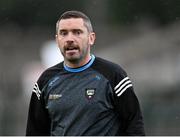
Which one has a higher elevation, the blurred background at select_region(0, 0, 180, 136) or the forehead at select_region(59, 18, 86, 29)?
the forehead at select_region(59, 18, 86, 29)

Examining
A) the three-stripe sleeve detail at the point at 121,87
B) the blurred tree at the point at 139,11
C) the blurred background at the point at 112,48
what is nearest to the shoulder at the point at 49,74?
the three-stripe sleeve detail at the point at 121,87

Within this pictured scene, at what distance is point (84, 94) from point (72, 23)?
0.57 meters

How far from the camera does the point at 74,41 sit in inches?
309

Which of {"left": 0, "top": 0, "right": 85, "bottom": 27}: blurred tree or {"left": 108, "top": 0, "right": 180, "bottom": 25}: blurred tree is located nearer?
{"left": 108, "top": 0, "right": 180, "bottom": 25}: blurred tree

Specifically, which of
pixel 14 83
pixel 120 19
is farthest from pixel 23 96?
pixel 120 19

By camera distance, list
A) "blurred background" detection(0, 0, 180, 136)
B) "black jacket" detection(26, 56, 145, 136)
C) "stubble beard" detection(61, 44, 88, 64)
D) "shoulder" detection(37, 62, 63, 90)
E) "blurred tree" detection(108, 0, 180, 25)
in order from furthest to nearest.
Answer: "blurred tree" detection(108, 0, 180, 25) < "blurred background" detection(0, 0, 180, 136) < "shoulder" detection(37, 62, 63, 90) < "stubble beard" detection(61, 44, 88, 64) < "black jacket" detection(26, 56, 145, 136)

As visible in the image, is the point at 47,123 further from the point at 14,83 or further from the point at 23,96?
the point at 14,83

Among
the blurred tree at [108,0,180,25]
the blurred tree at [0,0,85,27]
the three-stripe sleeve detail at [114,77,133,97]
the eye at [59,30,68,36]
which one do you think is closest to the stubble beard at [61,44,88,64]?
the eye at [59,30,68,36]

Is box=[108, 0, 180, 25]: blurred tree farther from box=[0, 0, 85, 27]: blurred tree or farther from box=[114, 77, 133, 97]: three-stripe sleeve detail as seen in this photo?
box=[114, 77, 133, 97]: three-stripe sleeve detail

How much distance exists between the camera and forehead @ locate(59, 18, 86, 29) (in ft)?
26.0

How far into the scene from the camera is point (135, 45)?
1246 inches

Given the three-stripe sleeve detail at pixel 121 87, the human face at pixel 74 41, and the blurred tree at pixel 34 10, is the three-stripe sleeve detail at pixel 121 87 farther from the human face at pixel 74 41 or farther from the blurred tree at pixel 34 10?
the blurred tree at pixel 34 10

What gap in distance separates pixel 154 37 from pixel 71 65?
23.5 meters

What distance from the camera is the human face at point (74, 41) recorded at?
25.7ft
